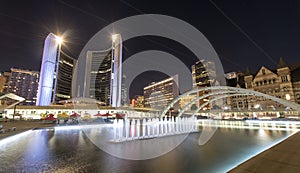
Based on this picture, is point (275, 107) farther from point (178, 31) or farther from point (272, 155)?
point (272, 155)

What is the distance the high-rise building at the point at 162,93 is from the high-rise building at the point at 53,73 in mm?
88944

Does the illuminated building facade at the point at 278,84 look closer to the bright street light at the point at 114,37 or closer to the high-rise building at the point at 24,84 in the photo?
the bright street light at the point at 114,37

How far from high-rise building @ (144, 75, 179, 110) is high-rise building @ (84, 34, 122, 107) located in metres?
50.2

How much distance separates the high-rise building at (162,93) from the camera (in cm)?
14762

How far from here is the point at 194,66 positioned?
130m

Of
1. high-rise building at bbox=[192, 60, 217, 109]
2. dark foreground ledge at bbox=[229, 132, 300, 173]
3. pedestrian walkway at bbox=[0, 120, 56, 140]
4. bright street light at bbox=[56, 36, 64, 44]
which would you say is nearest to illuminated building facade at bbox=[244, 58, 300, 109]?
dark foreground ledge at bbox=[229, 132, 300, 173]

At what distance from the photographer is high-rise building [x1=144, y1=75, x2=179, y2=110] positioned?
148 m

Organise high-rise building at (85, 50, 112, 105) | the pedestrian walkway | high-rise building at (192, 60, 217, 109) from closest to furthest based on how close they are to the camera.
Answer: the pedestrian walkway
high-rise building at (192, 60, 217, 109)
high-rise building at (85, 50, 112, 105)

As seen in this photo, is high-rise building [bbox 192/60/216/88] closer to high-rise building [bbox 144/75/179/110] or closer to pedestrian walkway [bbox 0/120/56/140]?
high-rise building [bbox 144/75/179/110]

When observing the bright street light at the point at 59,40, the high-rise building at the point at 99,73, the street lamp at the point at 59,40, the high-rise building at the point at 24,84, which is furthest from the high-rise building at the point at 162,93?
the high-rise building at the point at 24,84

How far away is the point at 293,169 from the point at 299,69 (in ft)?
213

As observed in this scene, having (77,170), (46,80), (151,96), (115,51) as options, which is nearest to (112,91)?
(115,51)

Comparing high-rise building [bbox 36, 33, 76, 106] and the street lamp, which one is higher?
the street lamp

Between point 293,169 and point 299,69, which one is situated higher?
point 299,69
